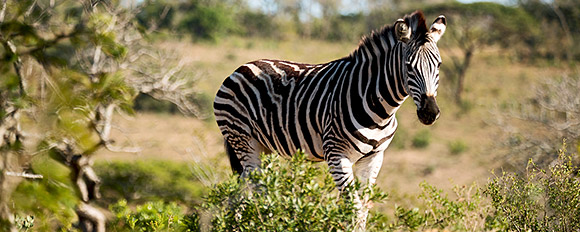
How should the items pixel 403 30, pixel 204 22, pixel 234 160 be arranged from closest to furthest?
pixel 403 30, pixel 234 160, pixel 204 22

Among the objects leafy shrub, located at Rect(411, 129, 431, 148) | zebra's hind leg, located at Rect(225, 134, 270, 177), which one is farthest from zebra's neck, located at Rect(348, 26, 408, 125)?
leafy shrub, located at Rect(411, 129, 431, 148)

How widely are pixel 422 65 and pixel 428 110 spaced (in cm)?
30

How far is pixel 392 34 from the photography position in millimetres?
4031

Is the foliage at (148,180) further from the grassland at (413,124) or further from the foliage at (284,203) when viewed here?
the foliage at (284,203)

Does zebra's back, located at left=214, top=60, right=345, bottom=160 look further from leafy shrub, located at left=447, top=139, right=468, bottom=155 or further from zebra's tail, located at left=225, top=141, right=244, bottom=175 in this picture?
leafy shrub, located at left=447, top=139, right=468, bottom=155

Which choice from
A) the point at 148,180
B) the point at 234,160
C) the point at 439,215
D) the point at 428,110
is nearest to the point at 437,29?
the point at 428,110

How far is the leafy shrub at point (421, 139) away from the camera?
75.6 feet

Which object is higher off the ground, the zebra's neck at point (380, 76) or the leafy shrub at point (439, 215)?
the zebra's neck at point (380, 76)

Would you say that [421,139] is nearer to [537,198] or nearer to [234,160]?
[234,160]

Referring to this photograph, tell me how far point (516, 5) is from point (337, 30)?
1213cm

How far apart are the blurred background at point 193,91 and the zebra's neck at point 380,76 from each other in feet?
2.79

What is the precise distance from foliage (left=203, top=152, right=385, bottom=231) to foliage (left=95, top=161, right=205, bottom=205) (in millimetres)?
9955

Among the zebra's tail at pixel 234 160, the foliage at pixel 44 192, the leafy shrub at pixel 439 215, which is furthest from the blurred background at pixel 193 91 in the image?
the zebra's tail at pixel 234 160

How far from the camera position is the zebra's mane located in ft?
12.7
